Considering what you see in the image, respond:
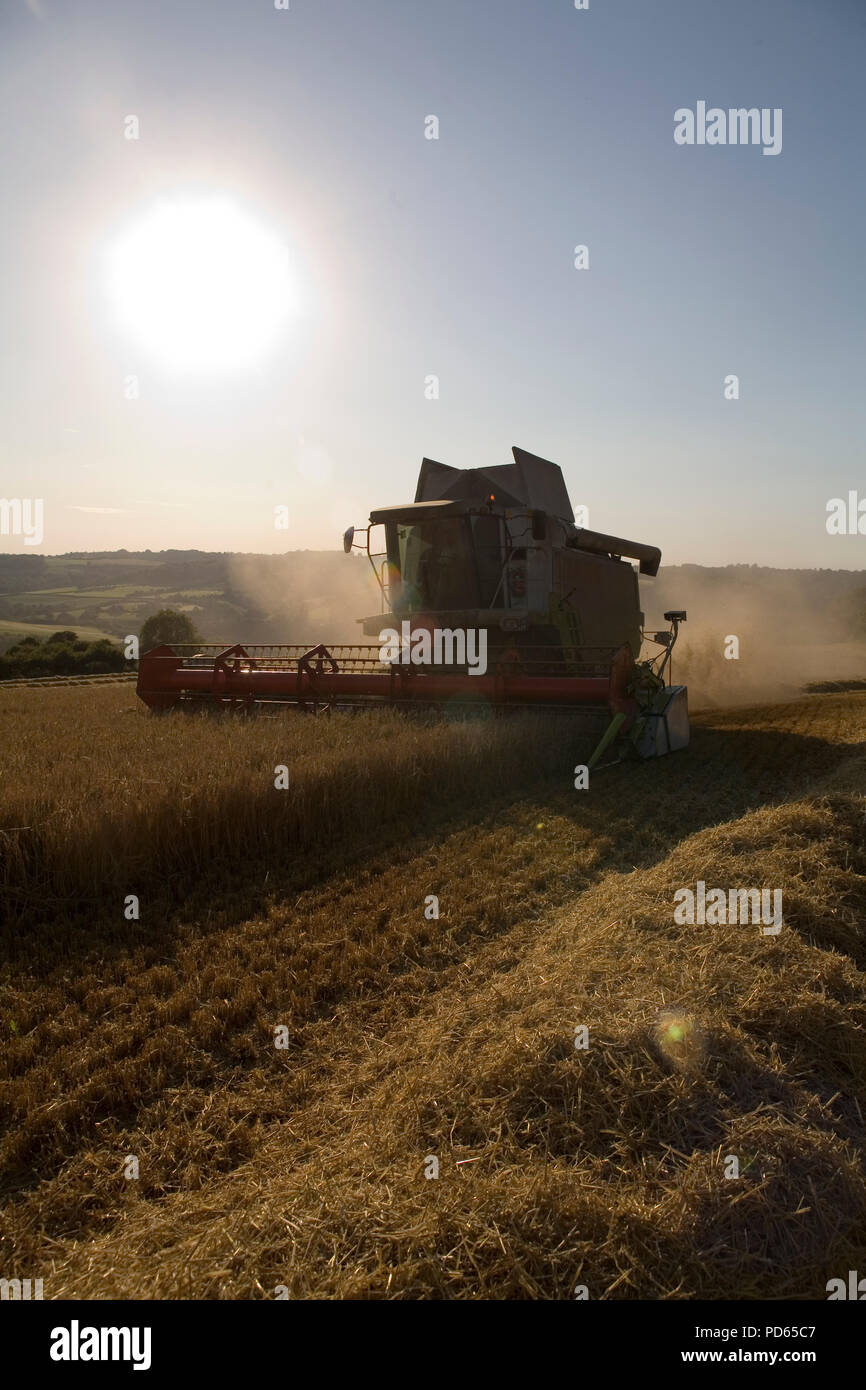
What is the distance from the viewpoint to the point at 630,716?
8.82 m

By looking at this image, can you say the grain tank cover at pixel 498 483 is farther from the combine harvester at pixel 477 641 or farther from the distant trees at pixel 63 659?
the distant trees at pixel 63 659

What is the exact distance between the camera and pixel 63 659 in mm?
24656

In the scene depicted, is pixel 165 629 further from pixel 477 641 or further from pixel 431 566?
pixel 477 641

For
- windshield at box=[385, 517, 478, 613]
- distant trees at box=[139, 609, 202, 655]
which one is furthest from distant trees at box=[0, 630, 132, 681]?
windshield at box=[385, 517, 478, 613]

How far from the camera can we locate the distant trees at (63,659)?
941 inches

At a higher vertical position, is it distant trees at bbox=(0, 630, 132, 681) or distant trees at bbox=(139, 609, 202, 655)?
distant trees at bbox=(139, 609, 202, 655)

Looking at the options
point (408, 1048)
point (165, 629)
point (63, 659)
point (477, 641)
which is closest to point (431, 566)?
point (477, 641)

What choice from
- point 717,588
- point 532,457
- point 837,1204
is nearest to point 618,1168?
point 837,1204

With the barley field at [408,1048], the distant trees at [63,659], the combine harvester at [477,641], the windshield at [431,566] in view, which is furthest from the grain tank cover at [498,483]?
the distant trees at [63,659]

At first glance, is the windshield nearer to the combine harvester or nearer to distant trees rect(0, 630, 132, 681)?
the combine harvester

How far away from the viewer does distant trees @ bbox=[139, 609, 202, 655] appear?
89.0 ft

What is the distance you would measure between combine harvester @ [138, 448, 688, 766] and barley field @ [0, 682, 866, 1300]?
9.51 feet

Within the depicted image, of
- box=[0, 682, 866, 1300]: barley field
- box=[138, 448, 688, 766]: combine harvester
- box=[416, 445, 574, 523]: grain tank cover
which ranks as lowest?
box=[0, 682, 866, 1300]: barley field

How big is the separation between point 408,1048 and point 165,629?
26.4 metres
